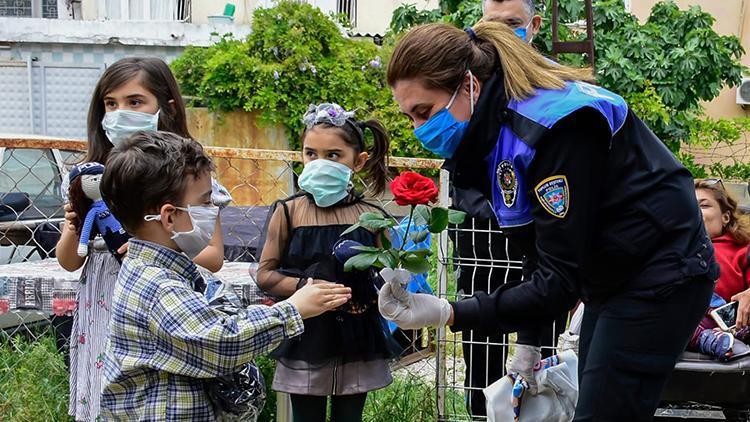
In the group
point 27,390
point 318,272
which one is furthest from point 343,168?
point 27,390

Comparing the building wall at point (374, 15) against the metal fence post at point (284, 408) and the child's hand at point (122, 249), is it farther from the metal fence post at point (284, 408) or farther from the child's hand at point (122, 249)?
the child's hand at point (122, 249)

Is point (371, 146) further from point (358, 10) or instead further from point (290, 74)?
point (358, 10)

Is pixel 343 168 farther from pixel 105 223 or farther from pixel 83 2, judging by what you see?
pixel 83 2

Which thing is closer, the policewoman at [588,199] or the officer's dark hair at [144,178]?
the policewoman at [588,199]

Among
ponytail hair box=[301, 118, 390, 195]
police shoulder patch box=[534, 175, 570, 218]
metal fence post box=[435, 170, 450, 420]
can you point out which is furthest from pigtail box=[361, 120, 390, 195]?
police shoulder patch box=[534, 175, 570, 218]

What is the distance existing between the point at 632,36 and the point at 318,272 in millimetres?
6662

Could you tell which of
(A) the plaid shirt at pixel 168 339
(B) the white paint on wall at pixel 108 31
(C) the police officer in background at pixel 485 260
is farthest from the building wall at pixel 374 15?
(A) the plaid shirt at pixel 168 339

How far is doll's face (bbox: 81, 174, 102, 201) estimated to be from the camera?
300cm

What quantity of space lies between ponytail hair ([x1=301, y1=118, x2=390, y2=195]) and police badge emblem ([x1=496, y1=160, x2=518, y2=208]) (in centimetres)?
123

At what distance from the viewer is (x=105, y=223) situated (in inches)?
119

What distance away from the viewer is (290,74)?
9594 millimetres

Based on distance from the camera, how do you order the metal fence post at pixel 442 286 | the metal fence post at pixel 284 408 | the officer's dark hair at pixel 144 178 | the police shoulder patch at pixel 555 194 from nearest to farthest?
1. the police shoulder patch at pixel 555 194
2. the officer's dark hair at pixel 144 178
3. the metal fence post at pixel 284 408
4. the metal fence post at pixel 442 286

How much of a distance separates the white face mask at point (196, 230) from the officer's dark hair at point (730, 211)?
8.28 feet

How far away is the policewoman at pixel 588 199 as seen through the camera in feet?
7.51
